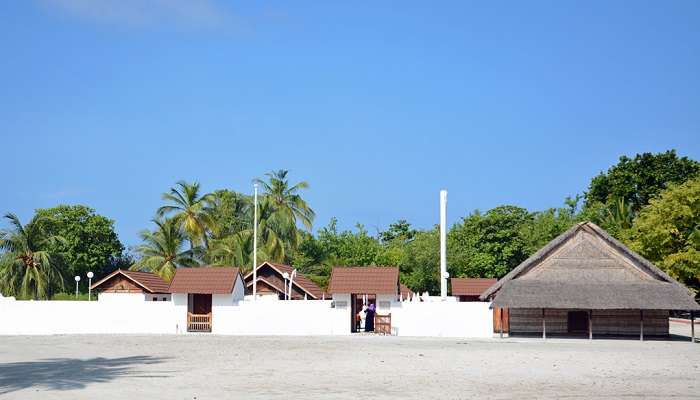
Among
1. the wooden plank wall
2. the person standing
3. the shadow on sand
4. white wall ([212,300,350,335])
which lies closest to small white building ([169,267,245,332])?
white wall ([212,300,350,335])

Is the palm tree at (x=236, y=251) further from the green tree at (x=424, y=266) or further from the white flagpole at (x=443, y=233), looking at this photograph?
the white flagpole at (x=443, y=233)

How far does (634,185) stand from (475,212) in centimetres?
1373

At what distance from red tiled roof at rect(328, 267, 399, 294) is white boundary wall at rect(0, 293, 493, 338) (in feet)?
3.36

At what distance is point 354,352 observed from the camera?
87.3 feet

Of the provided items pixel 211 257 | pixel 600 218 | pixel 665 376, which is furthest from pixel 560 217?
pixel 665 376

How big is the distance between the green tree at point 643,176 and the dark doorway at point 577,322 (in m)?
33.4

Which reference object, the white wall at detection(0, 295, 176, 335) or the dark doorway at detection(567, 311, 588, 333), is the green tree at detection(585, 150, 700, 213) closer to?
the dark doorway at detection(567, 311, 588, 333)

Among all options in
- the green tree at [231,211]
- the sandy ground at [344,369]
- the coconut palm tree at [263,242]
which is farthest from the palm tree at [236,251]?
the sandy ground at [344,369]

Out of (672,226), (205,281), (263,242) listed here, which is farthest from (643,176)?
(205,281)

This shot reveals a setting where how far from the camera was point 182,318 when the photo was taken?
40719 millimetres

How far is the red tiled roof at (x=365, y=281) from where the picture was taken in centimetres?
4000

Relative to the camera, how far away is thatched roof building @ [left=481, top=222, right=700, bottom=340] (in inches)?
1367

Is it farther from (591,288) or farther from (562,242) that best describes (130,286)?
(591,288)

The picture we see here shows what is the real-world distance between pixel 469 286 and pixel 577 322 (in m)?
21.9
